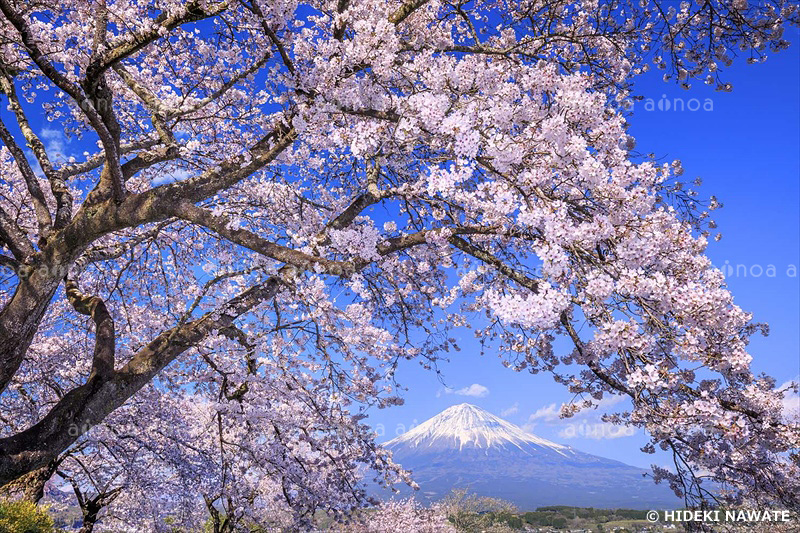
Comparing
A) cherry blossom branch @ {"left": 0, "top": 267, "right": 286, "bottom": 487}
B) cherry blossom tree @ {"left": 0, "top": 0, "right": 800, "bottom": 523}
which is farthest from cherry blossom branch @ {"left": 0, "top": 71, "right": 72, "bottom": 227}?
Answer: cherry blossom branch @ {"left": 0, "top": 267, "right": 286, "bottom": 487}

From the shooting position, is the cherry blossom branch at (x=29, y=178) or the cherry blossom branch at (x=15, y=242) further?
the cherry blossom branch at (x=29, y=178)

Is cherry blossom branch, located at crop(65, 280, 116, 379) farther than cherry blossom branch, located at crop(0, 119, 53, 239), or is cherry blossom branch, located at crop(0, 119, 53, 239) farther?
cherry blossom branch, located at crop(0, 119, 53, 239)

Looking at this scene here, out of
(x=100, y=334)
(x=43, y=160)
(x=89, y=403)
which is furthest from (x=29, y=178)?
(x=89, y=403)

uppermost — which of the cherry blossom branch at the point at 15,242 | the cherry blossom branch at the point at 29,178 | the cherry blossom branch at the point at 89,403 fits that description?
the cherry blossom branch at the point at 29,178

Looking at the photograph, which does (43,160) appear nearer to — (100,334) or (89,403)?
(100,334)

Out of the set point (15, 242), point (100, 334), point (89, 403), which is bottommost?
point (89, 403)

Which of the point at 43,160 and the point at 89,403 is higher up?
the point at 43,160

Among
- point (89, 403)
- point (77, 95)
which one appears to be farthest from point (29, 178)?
point (89, 403)

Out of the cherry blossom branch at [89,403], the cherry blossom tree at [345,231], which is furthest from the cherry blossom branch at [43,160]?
the cherry blossom branch at [89,403]

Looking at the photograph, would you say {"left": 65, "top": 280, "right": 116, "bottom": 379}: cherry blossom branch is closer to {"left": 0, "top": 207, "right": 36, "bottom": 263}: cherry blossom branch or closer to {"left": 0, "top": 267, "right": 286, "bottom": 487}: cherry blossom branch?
{"left": 0, "top": 267, "right": 286, "bottom": 487}: cherry blossom branch

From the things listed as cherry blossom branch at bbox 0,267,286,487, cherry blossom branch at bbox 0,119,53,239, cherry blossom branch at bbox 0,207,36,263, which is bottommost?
cherry blossom branch at bbox 0,267,286,487

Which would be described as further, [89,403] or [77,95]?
[89,403]

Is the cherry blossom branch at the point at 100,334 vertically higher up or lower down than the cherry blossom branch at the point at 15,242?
lower down

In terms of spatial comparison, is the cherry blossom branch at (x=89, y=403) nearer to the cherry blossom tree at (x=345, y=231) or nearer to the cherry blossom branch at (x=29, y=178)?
the cherry blossom tree at (x=345, y=231)
